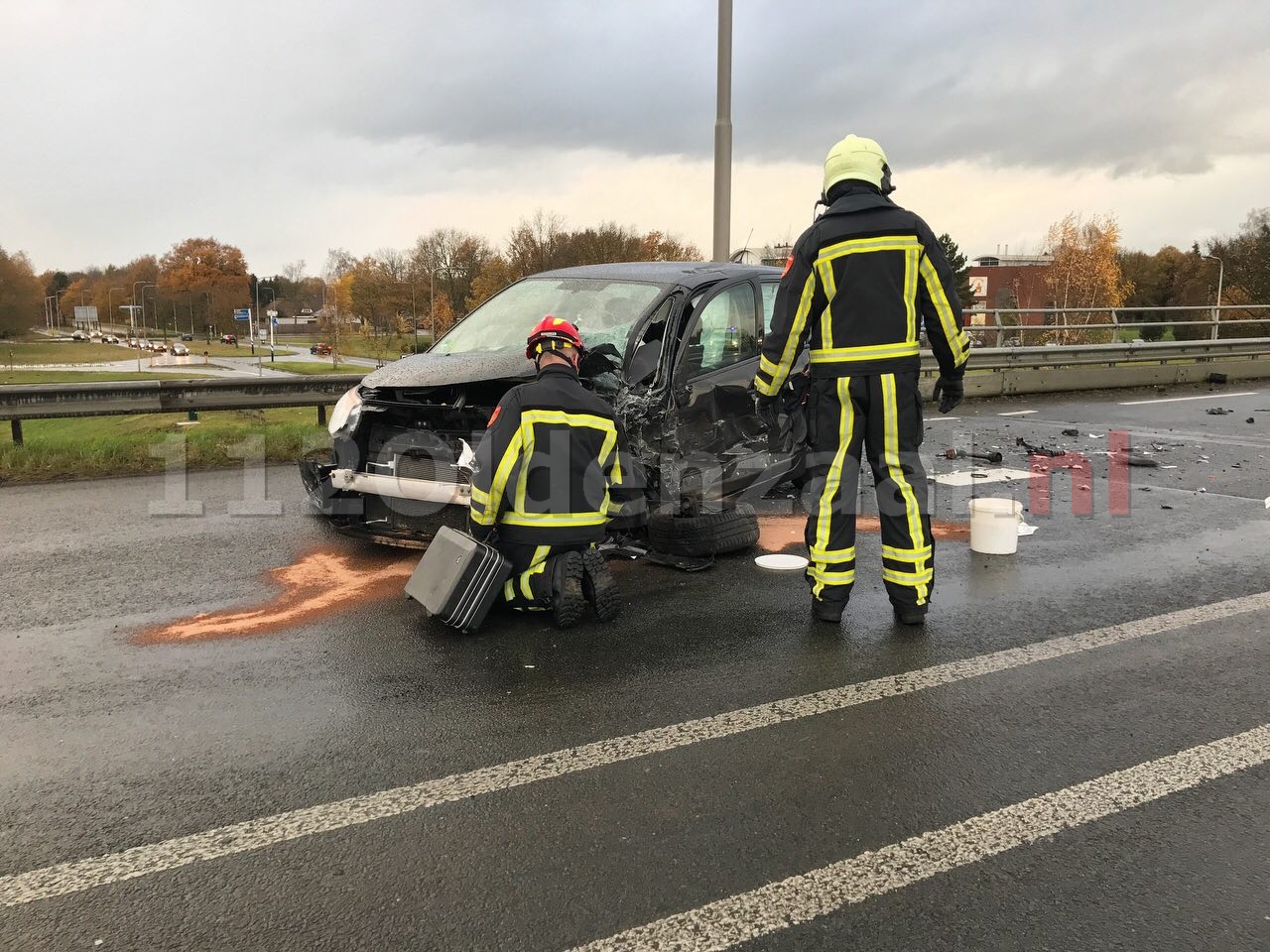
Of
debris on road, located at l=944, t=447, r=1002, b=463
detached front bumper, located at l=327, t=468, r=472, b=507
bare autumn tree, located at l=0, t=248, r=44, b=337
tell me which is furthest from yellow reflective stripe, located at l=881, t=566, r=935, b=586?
bare autumn tree, located at l=0, t=248, r=44, b=337

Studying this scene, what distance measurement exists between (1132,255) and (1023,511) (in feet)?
327

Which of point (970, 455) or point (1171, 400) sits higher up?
point (1171, 400)

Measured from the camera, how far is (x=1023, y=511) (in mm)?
7270

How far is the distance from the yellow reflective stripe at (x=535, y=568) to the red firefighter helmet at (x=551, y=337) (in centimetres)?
95

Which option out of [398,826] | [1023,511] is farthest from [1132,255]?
[398,826]

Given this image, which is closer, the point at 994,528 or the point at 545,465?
the point at 545,465

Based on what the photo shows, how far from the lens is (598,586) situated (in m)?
4.59

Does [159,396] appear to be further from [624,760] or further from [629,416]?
[624,760]

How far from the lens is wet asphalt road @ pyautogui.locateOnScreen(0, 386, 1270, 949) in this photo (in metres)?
2.43

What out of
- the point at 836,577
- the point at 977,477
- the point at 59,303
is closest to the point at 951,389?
the point at 836,577

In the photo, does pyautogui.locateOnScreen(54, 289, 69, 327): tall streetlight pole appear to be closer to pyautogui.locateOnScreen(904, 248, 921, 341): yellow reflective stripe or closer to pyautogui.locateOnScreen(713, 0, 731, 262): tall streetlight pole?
pyautogui.locateOnScreen(713, 0, 731, 262): tall streetlight pole

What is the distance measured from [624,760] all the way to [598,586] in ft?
4.65

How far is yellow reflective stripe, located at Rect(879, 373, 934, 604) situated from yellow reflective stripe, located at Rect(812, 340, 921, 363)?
11 centimetres

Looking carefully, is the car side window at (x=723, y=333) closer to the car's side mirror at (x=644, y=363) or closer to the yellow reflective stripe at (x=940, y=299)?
the car's side mirror at (x=644, y=363)
